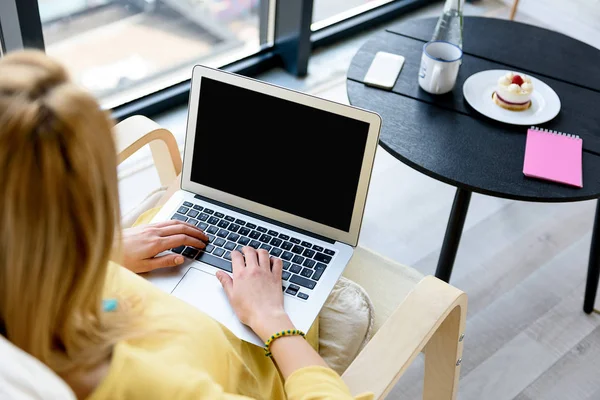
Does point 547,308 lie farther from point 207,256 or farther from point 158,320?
point 158,320

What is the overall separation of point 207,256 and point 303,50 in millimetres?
1435

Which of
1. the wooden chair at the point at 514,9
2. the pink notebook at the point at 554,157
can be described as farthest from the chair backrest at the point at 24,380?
the wooden chair at the point at 514,9

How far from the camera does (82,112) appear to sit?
571 mm

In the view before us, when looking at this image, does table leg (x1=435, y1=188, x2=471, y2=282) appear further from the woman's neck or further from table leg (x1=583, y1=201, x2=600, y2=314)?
the woman's neck

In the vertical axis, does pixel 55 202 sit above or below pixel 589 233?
above

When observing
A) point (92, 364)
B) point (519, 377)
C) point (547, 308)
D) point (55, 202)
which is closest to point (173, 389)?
point (92, 364)

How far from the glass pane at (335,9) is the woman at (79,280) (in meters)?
2.00

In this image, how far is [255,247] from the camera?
3.99ft

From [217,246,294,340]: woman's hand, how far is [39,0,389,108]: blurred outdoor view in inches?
50.1

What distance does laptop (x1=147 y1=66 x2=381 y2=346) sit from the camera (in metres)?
1.15

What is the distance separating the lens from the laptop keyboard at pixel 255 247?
116 cm

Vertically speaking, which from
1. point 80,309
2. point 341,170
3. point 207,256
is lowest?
point 207,256

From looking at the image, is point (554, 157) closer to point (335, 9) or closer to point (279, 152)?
point (279, 152)

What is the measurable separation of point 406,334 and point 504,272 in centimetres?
100
